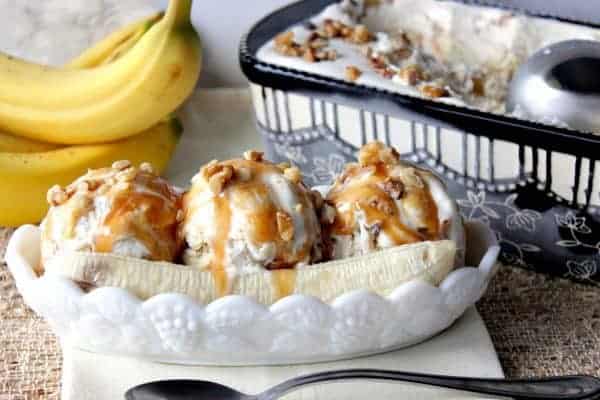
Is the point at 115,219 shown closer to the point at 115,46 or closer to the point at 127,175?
the point at 127,175

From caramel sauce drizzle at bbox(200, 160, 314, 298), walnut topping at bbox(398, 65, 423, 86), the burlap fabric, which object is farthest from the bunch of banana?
caramel sauce drizzle at bbox(200, 160, 314, 298)

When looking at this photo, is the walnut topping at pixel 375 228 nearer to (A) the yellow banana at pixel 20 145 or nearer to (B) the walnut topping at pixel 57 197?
(B) the walnut topping at pixel 57 197

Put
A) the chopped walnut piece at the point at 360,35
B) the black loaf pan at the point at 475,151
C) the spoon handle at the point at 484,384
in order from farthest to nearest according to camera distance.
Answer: the chopped walnut piece at the point at 360,35
the black loaf pan at the point at 475,151
the spoon handle at the point at 484,384

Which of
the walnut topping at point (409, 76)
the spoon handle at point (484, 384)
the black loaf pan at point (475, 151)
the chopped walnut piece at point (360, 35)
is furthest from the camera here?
the chopped walnut piece at point (360, 35)

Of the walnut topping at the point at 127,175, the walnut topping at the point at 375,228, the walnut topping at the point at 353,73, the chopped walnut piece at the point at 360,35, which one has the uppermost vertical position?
the walnut topping at the point at 127,175

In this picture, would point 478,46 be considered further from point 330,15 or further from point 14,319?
point 14,319

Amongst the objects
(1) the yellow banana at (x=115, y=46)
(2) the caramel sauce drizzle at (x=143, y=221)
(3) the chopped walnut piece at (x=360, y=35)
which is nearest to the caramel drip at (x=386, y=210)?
(2) the caramel sauce drizzle at (x=143, y=221)
